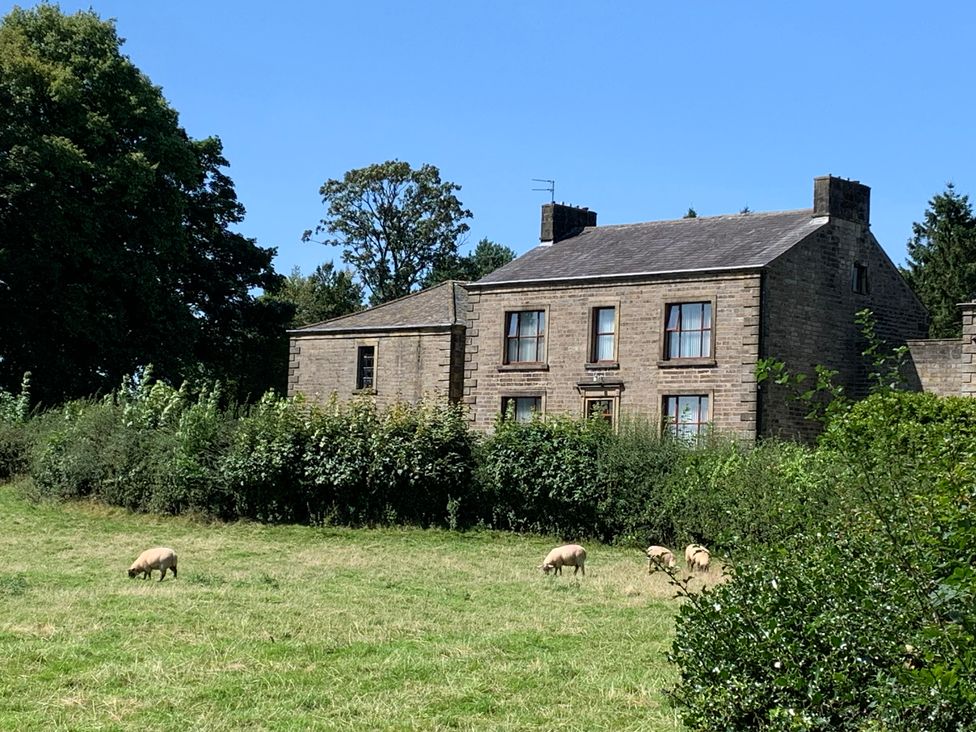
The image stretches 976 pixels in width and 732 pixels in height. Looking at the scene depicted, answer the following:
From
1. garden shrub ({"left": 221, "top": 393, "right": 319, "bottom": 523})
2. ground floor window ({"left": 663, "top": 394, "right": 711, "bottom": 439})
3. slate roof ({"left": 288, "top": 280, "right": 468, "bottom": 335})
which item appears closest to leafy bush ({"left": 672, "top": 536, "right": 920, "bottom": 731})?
garden shrub ({"left": 221, "top": 393, "right": 319, "bottom": 523})

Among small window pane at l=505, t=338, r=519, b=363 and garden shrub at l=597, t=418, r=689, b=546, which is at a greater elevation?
small window pane at l=505, t=338, r=519, b=363

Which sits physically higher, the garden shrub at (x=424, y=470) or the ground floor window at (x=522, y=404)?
the ground floor window at (x=522, y=404)

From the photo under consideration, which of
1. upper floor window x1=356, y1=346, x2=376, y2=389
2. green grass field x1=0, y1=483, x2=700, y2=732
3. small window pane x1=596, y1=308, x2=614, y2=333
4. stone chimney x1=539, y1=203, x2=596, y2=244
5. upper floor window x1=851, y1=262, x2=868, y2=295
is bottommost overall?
green grass field x1=0, y1=483, x2=700, y2=732

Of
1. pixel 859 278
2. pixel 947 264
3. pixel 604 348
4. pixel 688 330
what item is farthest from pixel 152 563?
pixel 947 264

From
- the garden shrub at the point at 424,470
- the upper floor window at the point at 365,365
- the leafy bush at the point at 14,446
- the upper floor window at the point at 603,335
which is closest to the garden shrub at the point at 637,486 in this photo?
the garden shrub at the point at 424,470

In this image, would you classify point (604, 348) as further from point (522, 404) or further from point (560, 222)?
point (560, 222)

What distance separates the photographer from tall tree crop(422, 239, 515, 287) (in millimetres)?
71938

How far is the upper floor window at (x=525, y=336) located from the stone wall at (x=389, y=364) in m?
2.53

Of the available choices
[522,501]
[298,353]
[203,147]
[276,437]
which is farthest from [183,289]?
[522,501]

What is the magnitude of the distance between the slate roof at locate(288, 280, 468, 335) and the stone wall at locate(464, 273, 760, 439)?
7.88ft

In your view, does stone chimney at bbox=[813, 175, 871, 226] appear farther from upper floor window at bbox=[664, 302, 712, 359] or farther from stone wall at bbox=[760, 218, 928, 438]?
upper floor window at bbox=[664, 302, 712, 359]

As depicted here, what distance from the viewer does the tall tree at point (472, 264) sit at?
71938 mm

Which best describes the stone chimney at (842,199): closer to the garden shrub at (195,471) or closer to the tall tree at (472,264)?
the garden shrub at (195,471)

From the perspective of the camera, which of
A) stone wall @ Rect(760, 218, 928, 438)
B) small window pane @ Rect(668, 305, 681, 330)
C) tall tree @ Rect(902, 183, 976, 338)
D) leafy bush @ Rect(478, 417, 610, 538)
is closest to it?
leafy bush @ Rect(478, 417, 610, 538)
